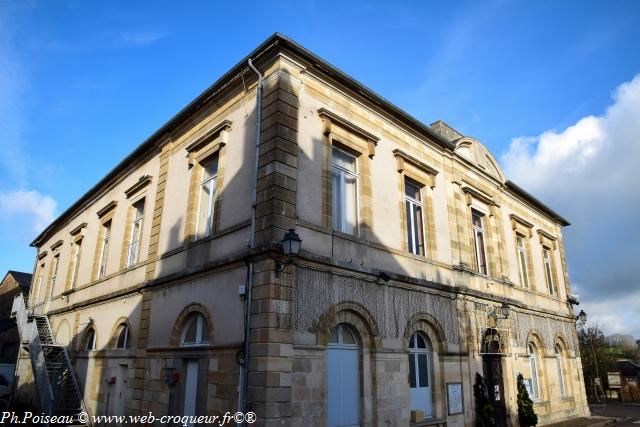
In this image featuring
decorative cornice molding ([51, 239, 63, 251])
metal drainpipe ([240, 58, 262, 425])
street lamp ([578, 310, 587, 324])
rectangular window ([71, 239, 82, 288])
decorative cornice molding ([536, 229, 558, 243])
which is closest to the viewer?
metal drainpipe ([240, 58, 262, 425])

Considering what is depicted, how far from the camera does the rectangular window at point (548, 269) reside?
17939mm

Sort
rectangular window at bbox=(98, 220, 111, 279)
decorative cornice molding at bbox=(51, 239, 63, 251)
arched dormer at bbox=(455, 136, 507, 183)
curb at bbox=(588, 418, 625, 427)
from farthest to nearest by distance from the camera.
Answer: decorative cornice molding at bbox=(51, 239, 63, 251) → rectangular window at bbox=(98, 220, 111, 279) → curb at bbox=(588, 418, 625, 427) → arched dormer at bbox=(455, 136, 507, 183)

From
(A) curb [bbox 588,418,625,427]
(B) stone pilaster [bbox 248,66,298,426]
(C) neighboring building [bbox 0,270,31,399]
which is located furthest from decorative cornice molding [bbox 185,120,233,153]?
(A) curb [bbox 588,418,625,427]

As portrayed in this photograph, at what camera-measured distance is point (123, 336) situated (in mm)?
12516

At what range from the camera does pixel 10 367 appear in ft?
63.6

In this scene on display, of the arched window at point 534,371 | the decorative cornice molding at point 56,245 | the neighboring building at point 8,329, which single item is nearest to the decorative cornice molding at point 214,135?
the arched window at point 534,371

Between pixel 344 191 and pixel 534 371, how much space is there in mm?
10111

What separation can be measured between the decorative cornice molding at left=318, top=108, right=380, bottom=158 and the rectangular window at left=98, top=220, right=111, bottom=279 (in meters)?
9.32

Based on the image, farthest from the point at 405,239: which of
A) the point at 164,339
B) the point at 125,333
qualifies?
the point at 125,333

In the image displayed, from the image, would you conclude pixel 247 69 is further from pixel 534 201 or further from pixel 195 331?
pixel 534 201

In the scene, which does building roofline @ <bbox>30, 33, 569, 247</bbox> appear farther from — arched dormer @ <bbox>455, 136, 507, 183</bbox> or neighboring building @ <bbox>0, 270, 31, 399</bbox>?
neighboring building @ <bbox>0, 270, 31, 399</bbox>

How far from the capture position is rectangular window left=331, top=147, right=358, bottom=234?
31.4ft

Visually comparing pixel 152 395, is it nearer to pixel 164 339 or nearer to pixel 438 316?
pixel 164 339

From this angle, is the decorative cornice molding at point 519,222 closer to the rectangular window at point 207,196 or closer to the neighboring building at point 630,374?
the rectangular window at point 207,196
